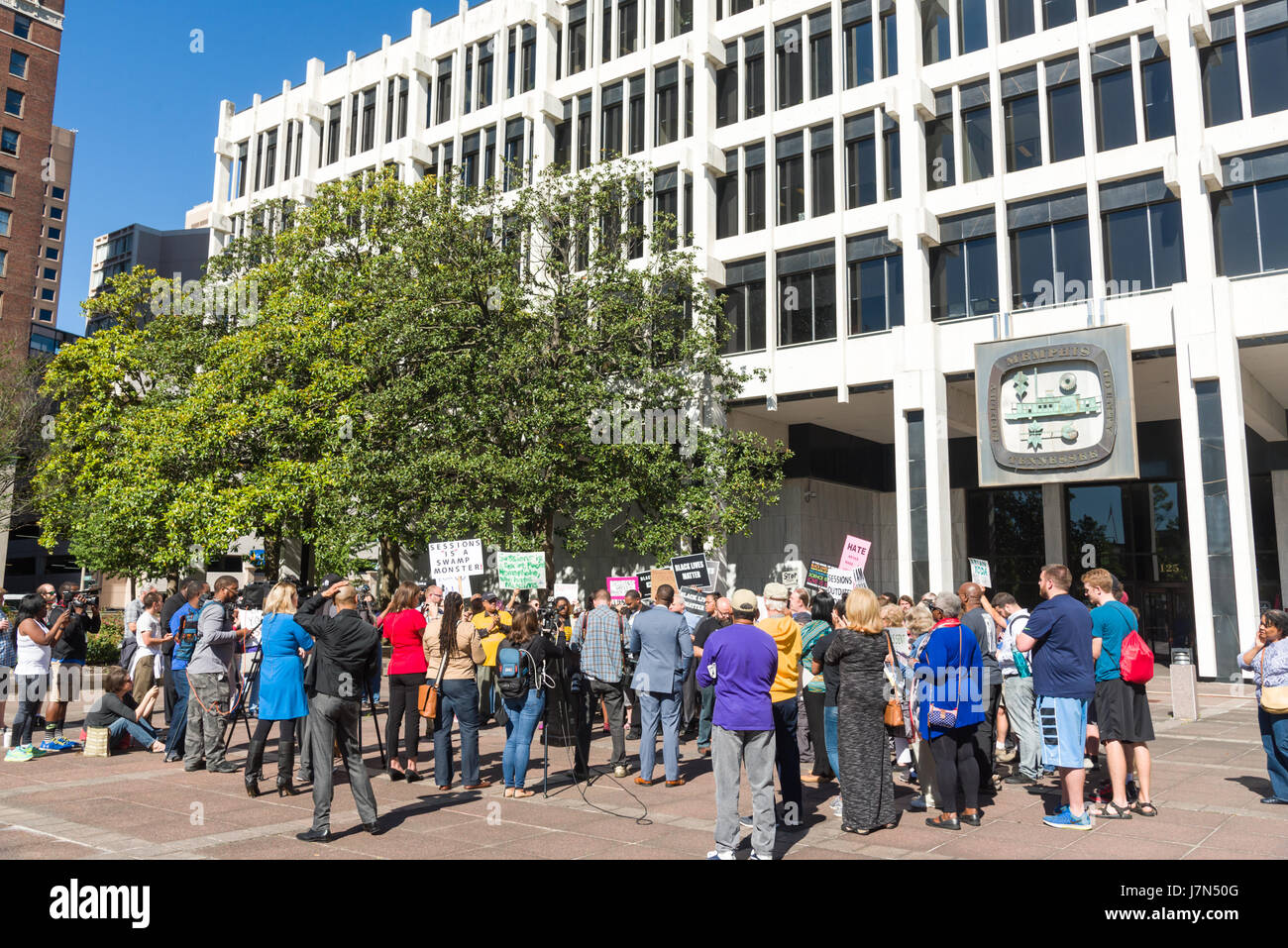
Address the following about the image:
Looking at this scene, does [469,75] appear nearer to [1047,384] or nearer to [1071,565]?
[1047,384]

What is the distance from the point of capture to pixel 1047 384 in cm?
2489

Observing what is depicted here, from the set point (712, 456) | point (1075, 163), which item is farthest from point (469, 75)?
point (1075, 163)

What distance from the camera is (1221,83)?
24078mm

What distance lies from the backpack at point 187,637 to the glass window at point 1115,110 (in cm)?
2528

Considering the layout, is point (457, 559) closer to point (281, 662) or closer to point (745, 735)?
point (281, 662)

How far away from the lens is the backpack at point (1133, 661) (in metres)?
8.49

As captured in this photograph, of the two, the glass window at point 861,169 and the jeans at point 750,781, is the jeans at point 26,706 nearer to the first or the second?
the jeans at point 750,781

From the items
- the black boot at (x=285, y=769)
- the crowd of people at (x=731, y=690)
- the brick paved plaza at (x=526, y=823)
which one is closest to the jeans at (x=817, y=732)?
the crowd of people at (x=731, y=690)

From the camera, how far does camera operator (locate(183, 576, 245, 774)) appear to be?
35.6 feet

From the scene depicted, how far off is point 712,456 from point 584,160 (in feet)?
46.8

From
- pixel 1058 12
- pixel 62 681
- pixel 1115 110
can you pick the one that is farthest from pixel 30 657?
pixel 1058 12

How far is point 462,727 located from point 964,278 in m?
22.5

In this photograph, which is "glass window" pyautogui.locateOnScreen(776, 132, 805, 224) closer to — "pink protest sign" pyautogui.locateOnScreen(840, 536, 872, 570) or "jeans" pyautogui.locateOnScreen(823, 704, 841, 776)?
"pink protest sign" pyautogui.locateOnScreen(840, 536, 872, 570)

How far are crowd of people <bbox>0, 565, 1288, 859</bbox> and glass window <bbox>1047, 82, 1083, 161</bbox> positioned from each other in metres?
19.6
